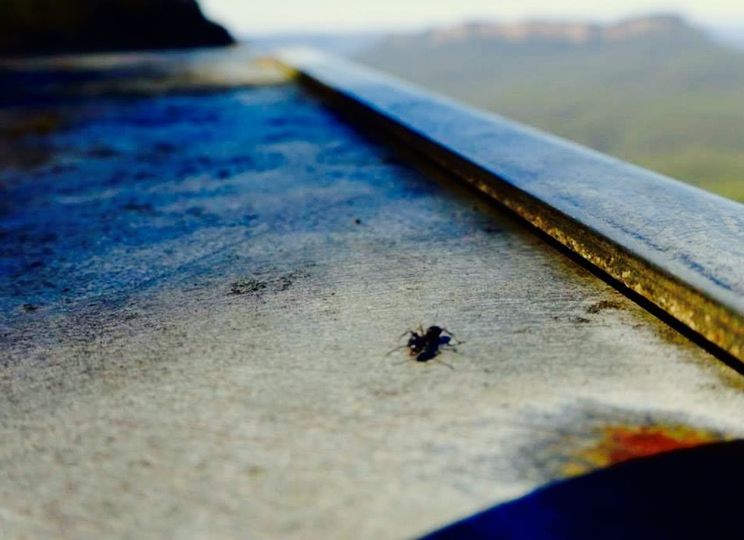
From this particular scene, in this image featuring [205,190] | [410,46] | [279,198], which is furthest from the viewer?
[410,46]

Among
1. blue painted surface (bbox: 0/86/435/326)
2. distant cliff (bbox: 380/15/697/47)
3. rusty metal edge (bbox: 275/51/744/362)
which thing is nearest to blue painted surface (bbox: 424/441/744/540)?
rusty metal edge (bbox: 275/51/744/362)

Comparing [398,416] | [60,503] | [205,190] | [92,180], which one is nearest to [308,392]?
[398,416]

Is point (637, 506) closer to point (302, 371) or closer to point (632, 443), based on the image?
point (632, 443)

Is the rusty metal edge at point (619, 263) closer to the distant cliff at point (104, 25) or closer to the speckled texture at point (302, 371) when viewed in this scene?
the speckled texture at point (302, 371)

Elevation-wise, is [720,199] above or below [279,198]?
above

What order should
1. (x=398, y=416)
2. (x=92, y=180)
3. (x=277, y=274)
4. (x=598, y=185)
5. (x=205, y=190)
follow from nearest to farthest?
(x=398, y=416) < (x=277, y=274) < (x=598, y=185) < (x=205, y=190) < (x=92, y=180)

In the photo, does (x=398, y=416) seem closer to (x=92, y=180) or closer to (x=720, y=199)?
(x=720, y=199)

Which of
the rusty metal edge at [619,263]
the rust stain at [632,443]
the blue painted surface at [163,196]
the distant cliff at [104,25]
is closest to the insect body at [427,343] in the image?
the rust stain at [632,443]
